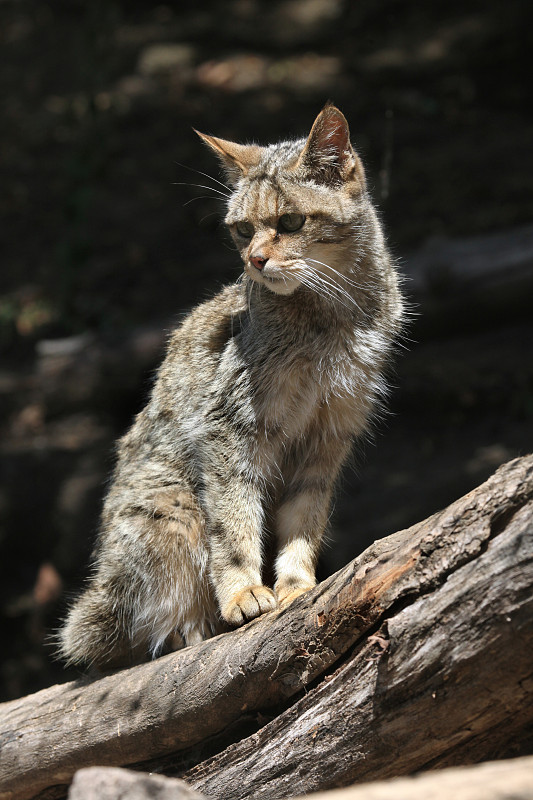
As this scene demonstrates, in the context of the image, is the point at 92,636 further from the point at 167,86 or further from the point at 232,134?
the point at 167,86

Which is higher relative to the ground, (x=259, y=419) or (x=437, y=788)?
(x=259, y=419)

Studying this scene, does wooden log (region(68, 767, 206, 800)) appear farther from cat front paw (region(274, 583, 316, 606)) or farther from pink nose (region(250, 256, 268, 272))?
pink nose (region(250, 256, 268, 272))

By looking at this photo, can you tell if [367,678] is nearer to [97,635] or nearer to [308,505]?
[308,505]

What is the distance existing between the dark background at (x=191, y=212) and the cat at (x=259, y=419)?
131cm

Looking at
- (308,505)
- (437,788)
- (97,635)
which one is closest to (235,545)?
(308,505)

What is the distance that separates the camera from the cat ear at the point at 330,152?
Result: 3.76 m

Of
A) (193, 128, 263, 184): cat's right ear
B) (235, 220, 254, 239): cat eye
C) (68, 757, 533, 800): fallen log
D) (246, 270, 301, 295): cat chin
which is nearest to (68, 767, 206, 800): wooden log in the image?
(68, 757, 533, 800): fallen log

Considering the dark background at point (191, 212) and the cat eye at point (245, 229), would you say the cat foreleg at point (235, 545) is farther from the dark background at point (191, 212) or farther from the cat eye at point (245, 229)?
the dark background at point (191, 212)

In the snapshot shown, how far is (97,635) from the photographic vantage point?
415cm

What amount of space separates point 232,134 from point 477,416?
5.40 meters

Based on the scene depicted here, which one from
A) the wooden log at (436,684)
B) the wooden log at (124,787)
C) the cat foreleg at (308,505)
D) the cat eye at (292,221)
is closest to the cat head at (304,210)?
the cat eye at (292,221)

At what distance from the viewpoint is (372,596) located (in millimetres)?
2861

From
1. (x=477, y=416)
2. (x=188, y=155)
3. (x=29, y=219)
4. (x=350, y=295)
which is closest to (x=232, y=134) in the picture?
(x=188, y=155)

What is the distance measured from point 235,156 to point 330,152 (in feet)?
1.69
